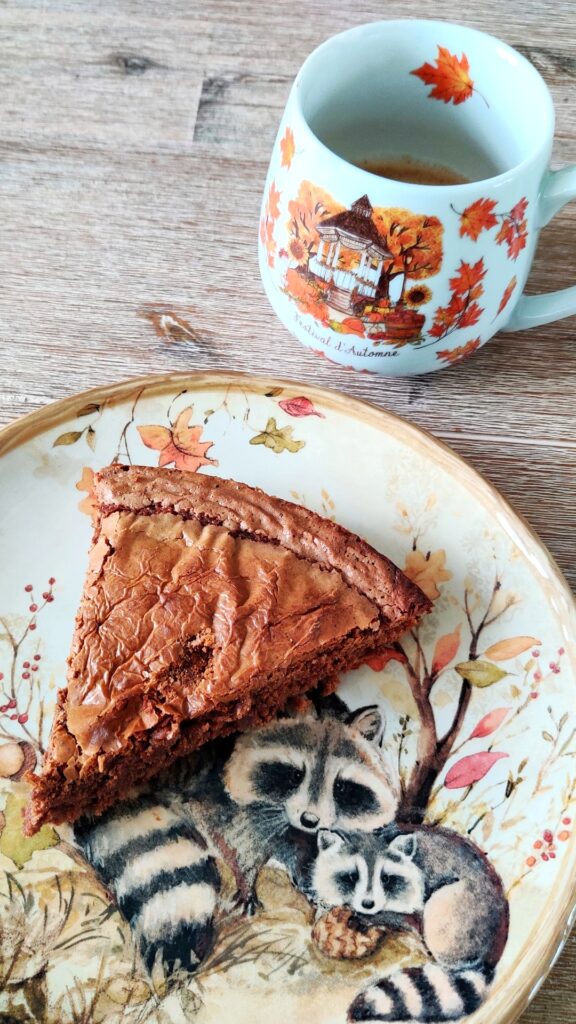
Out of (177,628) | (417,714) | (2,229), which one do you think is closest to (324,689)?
(417,714)

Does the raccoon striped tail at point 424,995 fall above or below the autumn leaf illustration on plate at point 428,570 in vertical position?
below

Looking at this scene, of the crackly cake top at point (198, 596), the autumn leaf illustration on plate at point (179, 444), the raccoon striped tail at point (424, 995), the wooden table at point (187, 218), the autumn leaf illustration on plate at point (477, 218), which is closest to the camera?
the raccoon striped tail at point (424, 995)

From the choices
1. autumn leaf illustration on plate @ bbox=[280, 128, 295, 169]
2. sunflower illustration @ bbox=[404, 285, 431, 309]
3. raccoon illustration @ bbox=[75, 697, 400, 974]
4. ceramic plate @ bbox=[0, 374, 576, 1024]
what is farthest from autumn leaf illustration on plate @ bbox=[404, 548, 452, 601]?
autumn leaf illustration on plate @ bbox=[280, 128, 295, 169]

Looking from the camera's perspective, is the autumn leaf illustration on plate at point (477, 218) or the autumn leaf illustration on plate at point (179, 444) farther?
the autumn leaf illustration on plate at point (179, 444)

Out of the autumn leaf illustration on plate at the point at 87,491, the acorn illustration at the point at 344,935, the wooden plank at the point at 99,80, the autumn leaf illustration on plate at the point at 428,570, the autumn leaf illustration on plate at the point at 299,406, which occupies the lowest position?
the acorn illustration at the point at 344,935

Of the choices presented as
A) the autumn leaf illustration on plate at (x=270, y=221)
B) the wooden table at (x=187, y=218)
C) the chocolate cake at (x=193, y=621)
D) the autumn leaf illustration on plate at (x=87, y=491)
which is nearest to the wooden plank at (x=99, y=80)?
the wooden table at (x=187, y=218)

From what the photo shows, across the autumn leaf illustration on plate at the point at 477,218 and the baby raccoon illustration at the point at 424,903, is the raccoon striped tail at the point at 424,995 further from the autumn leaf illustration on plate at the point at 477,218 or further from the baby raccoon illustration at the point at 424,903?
the autumn leaf illustration on plate at the point at 477,218

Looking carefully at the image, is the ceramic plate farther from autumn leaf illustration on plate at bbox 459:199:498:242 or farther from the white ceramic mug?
autumn leaf illustration on plate at bbox 459:199:498:242
